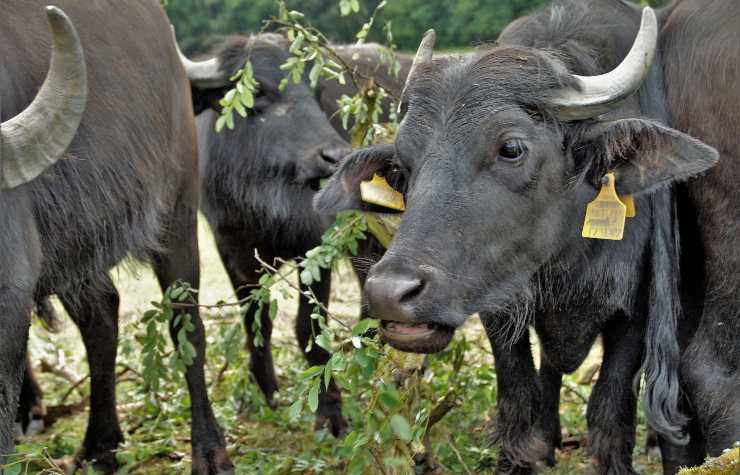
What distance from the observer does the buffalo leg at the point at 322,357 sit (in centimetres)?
612

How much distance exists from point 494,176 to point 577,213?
1.44 feet

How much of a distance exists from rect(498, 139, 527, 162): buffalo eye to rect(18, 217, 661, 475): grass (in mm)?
1321

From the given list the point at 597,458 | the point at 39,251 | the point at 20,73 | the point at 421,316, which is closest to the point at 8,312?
the point at 39,251

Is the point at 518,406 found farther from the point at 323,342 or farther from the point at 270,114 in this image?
the point at 270,114

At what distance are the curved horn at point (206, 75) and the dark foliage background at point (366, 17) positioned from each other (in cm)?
79

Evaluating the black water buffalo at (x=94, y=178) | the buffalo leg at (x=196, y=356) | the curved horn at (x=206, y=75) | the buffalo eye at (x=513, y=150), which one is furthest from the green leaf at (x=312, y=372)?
the curved horn at (x=206, y=75)

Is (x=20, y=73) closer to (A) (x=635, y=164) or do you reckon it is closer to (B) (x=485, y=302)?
(B) (x=485, y=302)

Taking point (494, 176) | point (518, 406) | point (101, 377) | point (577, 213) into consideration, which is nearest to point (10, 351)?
point (101, 377)

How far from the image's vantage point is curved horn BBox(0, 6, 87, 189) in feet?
13.0

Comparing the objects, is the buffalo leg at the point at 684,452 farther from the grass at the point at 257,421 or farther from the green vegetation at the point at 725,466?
the green vegetation at the point at 725,466

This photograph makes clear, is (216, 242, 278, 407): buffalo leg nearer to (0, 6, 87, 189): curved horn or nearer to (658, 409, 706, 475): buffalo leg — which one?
(0, 6, 87, 189): curved horn

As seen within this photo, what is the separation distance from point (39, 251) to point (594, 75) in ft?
7.36

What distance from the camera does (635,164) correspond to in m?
4.06

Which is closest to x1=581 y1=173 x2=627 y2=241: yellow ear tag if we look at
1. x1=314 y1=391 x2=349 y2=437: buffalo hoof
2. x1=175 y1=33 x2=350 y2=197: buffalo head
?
x1=314 y1=391 x2=349 y2=437: buffalo hoof
